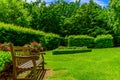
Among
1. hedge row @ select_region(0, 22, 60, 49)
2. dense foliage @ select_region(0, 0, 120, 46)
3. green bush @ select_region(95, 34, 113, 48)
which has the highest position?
dense foliage @ select_region(0, 0, 120, 46)

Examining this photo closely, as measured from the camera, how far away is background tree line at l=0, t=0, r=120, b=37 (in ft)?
169

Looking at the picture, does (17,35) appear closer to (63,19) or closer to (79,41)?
(79,41)

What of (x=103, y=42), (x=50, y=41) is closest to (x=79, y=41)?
(x=103, y=42)

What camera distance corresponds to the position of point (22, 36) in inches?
1316

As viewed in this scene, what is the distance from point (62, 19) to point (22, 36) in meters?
29.4

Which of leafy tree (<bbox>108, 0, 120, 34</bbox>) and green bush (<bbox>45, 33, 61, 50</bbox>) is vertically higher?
leafy tree (<bbox>108, 0, 120, 34</bbox>)

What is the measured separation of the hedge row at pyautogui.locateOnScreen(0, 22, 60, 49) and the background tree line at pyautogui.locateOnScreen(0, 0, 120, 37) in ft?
45.5

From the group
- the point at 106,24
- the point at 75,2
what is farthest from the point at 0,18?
the point at 75,2

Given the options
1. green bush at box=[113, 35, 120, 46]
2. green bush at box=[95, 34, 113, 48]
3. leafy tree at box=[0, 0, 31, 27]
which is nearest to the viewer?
green bush at box=[95, 34, 113, 48]

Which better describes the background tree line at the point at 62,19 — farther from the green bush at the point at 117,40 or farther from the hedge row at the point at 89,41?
the hedge row at the point at 89,41

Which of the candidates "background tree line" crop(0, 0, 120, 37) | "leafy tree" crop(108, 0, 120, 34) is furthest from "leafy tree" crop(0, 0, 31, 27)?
"leafy tree" crop(108, 0, 120, 34)

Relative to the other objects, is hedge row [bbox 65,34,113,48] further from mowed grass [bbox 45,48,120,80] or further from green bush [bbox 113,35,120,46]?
mowed grass [bbox 45,48,120,80]

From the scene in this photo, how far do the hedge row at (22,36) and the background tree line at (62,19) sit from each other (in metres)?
13.9

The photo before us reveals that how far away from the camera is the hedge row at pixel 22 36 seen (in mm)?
30562
